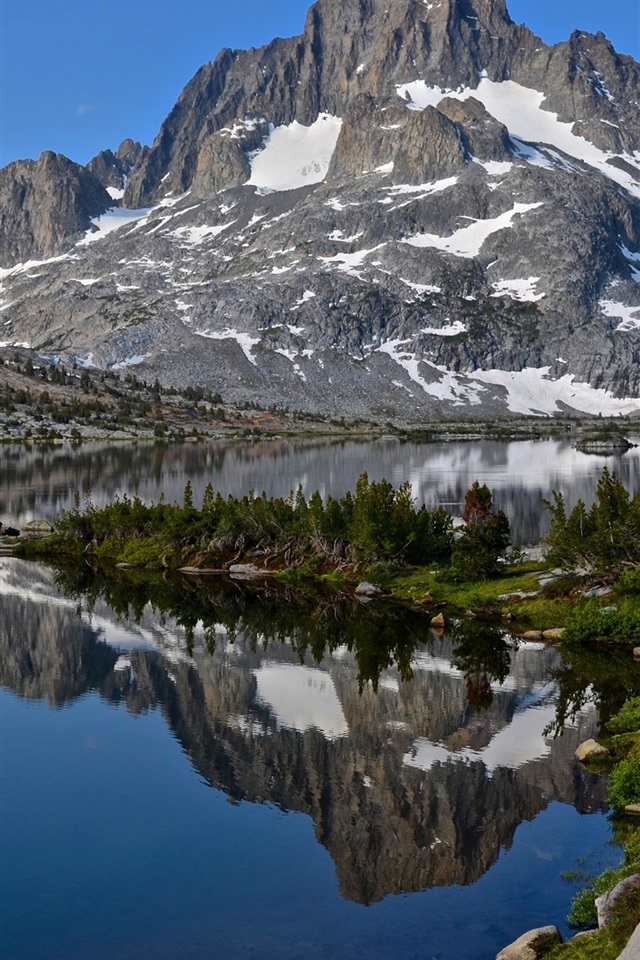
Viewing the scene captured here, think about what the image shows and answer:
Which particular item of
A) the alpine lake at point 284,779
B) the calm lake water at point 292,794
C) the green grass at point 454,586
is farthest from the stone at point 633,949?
the green grass at point 454,586

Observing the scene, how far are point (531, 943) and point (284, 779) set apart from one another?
11.1 metres

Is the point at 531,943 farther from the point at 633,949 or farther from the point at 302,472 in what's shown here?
the point at 302,472

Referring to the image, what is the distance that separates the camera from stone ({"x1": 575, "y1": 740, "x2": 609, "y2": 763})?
29.1 metres

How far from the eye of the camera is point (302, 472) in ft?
399

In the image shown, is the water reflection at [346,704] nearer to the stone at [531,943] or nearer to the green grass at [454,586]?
the green grass at [454,586]

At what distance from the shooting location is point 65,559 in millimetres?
66312

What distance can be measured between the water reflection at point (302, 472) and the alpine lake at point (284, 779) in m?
27.7

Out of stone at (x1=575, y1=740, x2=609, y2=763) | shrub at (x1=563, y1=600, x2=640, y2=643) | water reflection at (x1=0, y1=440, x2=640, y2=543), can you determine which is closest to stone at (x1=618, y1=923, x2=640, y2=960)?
stone at (x1=575, y1=740, x2=609, y2=763)

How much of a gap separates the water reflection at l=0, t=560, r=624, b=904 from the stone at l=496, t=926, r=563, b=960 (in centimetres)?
417

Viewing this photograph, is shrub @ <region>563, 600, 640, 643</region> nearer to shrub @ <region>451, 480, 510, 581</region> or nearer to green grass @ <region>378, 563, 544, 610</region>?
green grass @ <region>378, 563, 544, 610</region>

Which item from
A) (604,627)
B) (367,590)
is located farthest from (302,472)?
(604,627)

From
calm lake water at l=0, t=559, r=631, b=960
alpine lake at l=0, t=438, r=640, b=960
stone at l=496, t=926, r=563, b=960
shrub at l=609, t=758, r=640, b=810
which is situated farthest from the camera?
shrub at l=609, t=758, r=640, b=810

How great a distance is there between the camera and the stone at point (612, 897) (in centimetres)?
1716

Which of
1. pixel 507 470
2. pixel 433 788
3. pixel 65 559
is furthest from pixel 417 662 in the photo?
pixel 507 470
